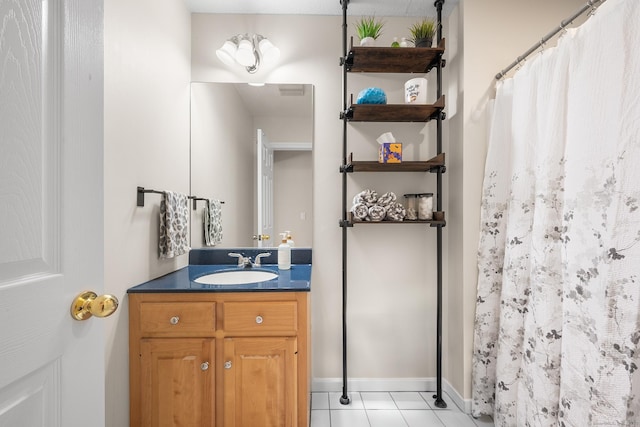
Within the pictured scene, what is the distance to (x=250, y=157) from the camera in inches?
85.5

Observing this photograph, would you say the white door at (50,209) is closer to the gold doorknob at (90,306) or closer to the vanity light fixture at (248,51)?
the gold doorknob at (90,306)

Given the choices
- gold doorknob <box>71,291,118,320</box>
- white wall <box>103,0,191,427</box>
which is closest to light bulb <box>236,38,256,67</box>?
white wall <box>103,0,191,427</box>

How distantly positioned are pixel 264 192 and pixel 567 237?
161 centimetres

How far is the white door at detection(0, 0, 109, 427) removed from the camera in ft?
1.79

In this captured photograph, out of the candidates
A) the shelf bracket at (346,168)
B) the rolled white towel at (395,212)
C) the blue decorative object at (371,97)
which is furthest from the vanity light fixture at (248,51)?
the rolled white towel at (395,212)

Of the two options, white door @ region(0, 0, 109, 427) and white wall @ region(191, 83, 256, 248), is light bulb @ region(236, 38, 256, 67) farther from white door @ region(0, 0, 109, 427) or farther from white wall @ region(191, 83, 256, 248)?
white door @ region(0, 0, 109, 427)

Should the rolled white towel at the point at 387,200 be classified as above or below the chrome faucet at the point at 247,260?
above

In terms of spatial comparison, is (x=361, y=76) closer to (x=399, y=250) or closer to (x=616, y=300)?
(x=399, y=250)

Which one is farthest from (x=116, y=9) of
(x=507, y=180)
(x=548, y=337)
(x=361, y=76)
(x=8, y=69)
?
(x=548, y=337)

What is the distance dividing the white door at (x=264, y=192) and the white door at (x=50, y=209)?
142 cm

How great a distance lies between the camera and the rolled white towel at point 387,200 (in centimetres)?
203

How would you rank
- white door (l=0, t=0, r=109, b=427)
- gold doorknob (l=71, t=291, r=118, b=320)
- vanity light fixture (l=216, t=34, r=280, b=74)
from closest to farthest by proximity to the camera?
white door (l=0, t=0, r=109, b=427)
gold doorknob (l=71, t=291, r=118, b=320)
vanity light fixture (l=216, t=34, r=280, b=74)

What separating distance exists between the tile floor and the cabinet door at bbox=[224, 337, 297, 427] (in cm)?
49

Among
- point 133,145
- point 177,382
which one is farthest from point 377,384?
point 133,145
